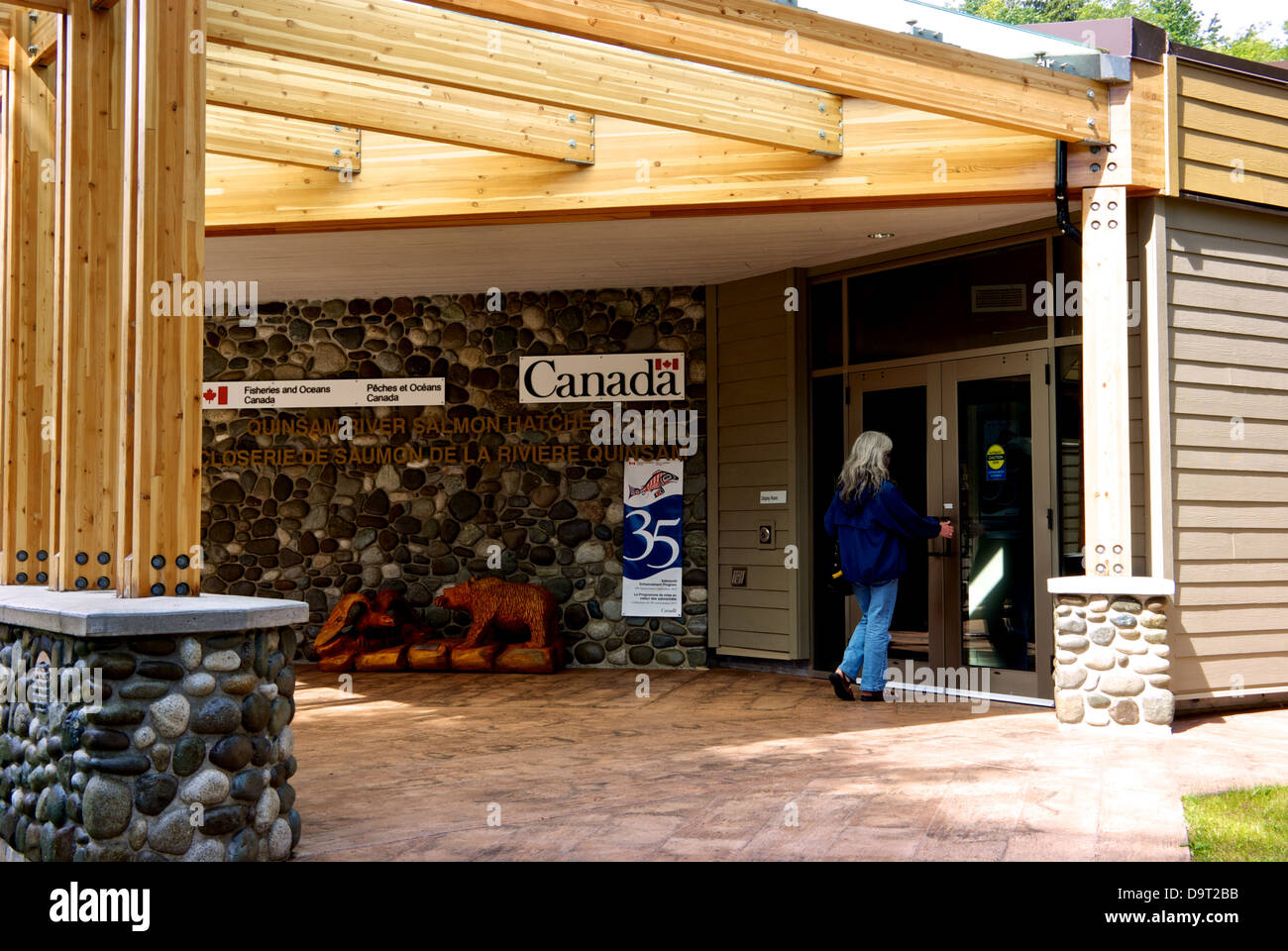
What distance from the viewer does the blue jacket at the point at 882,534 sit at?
23.5 ft

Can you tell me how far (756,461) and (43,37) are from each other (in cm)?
541

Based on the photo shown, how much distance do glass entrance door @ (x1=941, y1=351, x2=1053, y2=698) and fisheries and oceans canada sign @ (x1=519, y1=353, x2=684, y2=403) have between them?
235cm

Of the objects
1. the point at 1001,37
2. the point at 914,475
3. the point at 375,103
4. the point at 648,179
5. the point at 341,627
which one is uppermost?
the point at 1001,37

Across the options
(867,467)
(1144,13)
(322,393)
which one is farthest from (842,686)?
(1144,13)

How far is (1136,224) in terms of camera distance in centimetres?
673

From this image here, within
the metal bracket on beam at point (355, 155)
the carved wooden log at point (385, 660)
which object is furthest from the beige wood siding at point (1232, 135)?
the carved wooden log at point (385, 660)

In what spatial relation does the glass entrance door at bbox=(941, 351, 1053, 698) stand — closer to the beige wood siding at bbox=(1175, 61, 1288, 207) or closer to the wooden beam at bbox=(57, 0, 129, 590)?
the beige wood siding at bbox=(1175, 61, 1288, 207)

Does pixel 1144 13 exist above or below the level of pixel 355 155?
above

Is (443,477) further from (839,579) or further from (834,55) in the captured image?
(834,55)

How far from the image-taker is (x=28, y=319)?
5.30 metres

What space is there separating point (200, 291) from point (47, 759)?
156cm

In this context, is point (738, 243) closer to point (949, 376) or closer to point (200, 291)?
point (949, 376)

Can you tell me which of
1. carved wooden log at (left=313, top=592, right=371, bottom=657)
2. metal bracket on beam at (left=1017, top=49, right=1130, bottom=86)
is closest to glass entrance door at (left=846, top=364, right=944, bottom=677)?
metal bracket on beam at (left=1017, top=49, right=1130, bottom=86)

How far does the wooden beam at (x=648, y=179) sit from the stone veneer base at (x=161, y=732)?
12.9 feet
